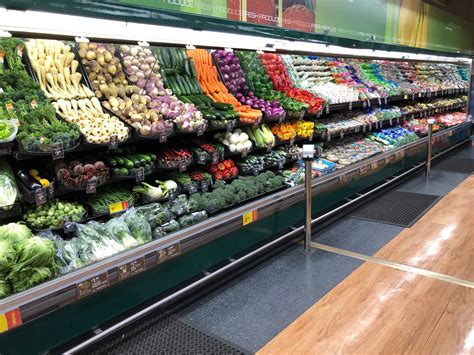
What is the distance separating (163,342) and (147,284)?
0.38 metres

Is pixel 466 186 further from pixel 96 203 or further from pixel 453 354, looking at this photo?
pixel 96 203

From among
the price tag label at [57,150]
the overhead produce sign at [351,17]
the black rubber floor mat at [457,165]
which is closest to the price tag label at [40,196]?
the price tag label at [57,150]

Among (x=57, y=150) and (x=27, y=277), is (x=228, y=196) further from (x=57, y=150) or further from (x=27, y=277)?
(x=27, y=277)

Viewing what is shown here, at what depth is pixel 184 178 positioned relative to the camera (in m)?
3.64

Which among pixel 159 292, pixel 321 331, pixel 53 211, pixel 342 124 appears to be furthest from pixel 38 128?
pixel 342 124

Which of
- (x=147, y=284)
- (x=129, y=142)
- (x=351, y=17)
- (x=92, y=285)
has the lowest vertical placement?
(x=147, y=284)

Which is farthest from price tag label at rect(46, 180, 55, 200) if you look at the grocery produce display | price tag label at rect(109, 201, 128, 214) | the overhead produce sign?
the overhead produce sign

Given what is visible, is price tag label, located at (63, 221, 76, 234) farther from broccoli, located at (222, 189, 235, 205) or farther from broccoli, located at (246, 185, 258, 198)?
broccoli, located at (246, 185, 258, 198)

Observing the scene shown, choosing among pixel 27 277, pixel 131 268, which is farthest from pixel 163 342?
pixel 27 277

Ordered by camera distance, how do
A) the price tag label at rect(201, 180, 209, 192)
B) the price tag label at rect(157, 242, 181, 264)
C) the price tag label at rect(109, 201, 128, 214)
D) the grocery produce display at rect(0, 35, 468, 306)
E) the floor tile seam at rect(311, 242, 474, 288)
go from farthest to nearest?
the price tag label at rect(201, 180, 209, 192), the floor tile seam at rect(311, 242, 474, 288), the price tag label at rect(109, 201, 128, 214), the price tag label at rect(157, 242, 181, 264), the grocery produce display at rect(0, 35, 468, 306)

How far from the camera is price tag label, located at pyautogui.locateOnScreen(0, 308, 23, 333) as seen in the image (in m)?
2.00

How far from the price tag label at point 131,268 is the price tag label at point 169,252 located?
0.13 metres

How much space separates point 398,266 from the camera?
3.59 m

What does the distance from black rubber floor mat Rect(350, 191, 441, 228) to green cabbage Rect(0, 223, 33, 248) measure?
360 cm
